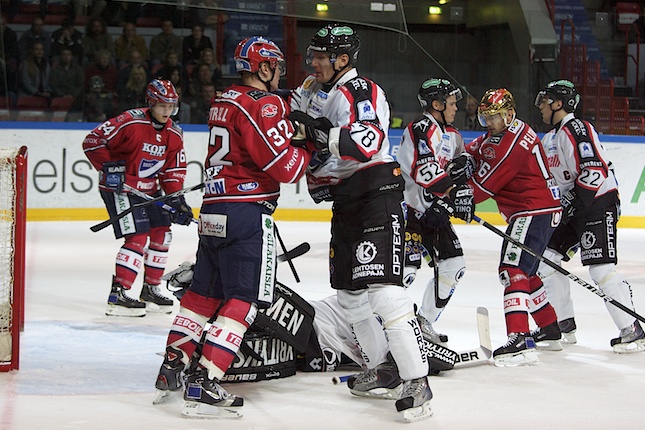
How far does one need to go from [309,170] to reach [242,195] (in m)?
0.29

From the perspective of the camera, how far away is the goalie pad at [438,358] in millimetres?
4078

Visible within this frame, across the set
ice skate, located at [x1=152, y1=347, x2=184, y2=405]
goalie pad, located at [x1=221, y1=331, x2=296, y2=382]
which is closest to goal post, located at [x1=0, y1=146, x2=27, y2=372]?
ice skate, located at [x1=152, y1=347, x2=184, y2=405]

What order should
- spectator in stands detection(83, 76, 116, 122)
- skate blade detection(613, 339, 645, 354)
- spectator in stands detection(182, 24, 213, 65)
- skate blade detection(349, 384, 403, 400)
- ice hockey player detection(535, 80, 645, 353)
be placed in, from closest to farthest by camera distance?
skate blade detection(349, 384, 403, 400)
skate blade detection(613, 339, 645, 354)
ice hockey player detection(535, 80, 645, 353)
spectator in stands detection(83, 76, 116, 122)
spectator in stands detection(182, 24, 213, 65)

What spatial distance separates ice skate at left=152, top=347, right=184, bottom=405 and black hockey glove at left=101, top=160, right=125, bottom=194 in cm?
231

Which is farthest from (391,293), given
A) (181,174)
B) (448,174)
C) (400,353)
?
(181,174)

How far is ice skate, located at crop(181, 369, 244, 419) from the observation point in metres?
3.35

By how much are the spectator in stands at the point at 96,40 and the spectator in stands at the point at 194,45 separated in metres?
0.82

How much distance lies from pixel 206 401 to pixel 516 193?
194 centimetres

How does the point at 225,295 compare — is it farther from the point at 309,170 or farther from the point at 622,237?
the point at 622,237

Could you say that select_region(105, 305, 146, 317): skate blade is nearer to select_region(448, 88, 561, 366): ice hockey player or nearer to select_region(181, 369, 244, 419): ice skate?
select_region(448, 88, 561, 366): ice hockey player

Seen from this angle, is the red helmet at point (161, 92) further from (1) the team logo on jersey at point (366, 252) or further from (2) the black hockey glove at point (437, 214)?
(1) the team logo on jersey at point (366, 252)

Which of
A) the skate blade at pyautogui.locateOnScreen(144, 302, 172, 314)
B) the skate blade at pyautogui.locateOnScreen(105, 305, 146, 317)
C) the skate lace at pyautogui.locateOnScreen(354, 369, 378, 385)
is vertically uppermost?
the skate lace at pyautogui.locateOnScreen(354, 369, 378, 385)

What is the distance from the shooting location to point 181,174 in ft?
19.6

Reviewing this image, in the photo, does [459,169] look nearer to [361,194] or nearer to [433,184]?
[433,184]
